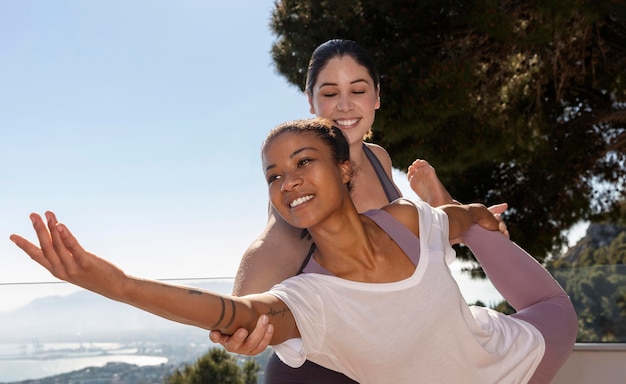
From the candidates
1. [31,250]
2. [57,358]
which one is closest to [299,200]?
[31,250]

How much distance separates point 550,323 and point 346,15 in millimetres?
4656

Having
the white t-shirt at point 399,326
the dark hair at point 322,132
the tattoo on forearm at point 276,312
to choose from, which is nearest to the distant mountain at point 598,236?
the white t-shirt at point 399,326

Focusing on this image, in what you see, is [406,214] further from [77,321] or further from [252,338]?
[77,321]

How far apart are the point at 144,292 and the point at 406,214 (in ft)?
2.22

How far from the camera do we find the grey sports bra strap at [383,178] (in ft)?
6.46

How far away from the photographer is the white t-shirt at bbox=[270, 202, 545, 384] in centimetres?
134

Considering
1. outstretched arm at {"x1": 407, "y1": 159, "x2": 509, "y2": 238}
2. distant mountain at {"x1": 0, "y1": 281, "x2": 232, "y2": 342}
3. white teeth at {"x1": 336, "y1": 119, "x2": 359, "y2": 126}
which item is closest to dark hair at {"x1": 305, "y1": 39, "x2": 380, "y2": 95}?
white teeth at {"x1": 336, "y1": 119, "x2": 359, "y2": 126}

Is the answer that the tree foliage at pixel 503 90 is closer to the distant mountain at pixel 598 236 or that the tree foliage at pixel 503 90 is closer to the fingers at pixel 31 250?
the distant mountain at pixel 598 236

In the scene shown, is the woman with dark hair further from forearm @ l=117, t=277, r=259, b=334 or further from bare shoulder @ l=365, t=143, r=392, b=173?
forearm @ l=117, t=277, r=259, b=334

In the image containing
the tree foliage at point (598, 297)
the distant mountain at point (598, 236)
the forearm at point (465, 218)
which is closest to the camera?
the forearm at point (465, 218)

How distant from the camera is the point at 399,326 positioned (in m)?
1.39

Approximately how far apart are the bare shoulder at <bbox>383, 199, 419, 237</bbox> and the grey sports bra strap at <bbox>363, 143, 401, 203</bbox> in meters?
0.36

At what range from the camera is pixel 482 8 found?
5945 mm

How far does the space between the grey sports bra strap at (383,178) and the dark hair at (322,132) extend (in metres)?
0.43
